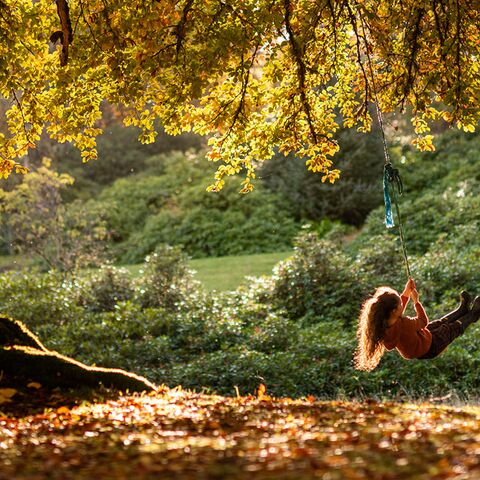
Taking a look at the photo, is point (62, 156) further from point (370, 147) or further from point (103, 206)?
point (370, 147)

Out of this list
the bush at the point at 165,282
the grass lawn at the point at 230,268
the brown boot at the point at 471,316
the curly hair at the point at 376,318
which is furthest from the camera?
the grass lawn at the point at 230,268

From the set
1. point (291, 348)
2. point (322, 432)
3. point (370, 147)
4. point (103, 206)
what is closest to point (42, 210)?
point (103, 206)

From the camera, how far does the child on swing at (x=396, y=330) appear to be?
23.2 ft

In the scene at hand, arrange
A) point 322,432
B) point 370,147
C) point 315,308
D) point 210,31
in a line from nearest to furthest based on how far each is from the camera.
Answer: point 322,432 < point 210,31 < point 315,308 < point 370,147

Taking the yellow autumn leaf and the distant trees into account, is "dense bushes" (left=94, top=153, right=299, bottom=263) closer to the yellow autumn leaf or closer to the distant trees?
the distant trees

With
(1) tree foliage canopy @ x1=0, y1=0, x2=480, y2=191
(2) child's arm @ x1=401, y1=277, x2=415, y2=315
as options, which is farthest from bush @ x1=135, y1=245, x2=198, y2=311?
(2) child's arm @ x1=401, y1=277, x2=415, y2=315

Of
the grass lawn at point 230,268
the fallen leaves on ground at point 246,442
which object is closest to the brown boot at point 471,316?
the fallen leaves on ground at point 246,442

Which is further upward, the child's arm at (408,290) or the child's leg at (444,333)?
the child's arm at (408,290)

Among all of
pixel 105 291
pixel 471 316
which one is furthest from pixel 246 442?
pixel 105 291

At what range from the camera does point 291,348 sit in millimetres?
11492

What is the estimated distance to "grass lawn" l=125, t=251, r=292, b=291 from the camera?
55.8ft

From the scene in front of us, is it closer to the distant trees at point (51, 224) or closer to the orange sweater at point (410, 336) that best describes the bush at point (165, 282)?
the distant trees at point (51, 224)

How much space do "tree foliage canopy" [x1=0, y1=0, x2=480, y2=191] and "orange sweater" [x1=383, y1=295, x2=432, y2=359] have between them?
2114mm

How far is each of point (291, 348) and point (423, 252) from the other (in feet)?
20.1
